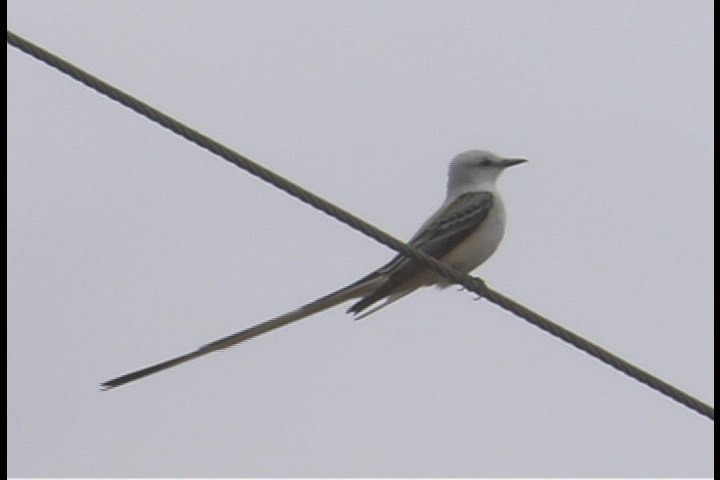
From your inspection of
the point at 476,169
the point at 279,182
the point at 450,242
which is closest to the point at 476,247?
the point at 450,242

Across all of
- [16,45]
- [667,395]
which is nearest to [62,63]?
[16,45]

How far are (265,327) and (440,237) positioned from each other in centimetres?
168

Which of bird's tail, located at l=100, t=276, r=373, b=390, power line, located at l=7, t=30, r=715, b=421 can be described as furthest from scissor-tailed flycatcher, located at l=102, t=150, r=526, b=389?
power line, located at l=7, t=30, r=715, b=421

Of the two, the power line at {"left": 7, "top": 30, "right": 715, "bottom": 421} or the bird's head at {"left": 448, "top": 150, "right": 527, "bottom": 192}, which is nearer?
the power line at {"left": 7, "top": 30, "right": 715, "bottom": 421}

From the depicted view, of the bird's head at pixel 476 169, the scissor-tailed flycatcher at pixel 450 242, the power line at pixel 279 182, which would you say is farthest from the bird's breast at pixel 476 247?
the power line at pixel 279 182

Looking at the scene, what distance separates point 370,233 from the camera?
18.0 feet

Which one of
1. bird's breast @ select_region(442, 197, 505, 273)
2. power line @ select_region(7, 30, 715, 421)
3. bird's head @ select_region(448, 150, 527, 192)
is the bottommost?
power line @ select_region(7, 30, 715, 421)

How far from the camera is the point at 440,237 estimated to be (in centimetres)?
840

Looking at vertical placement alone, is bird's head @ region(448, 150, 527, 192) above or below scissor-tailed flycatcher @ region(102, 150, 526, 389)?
above

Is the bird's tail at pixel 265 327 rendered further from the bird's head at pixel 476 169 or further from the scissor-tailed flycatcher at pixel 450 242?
the bird's head at pixel 476 169

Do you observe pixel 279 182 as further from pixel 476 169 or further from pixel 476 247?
pixel 476 169

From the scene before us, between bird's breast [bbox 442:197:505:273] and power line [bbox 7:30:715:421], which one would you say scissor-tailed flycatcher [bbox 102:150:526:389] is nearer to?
bird's breast [bbox 442:197:505:273]

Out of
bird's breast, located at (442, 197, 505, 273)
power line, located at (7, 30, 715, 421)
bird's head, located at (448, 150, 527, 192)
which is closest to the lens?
power line, located at (7, 30, 715, 421)

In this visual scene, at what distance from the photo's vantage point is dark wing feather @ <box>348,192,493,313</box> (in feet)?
25.7
